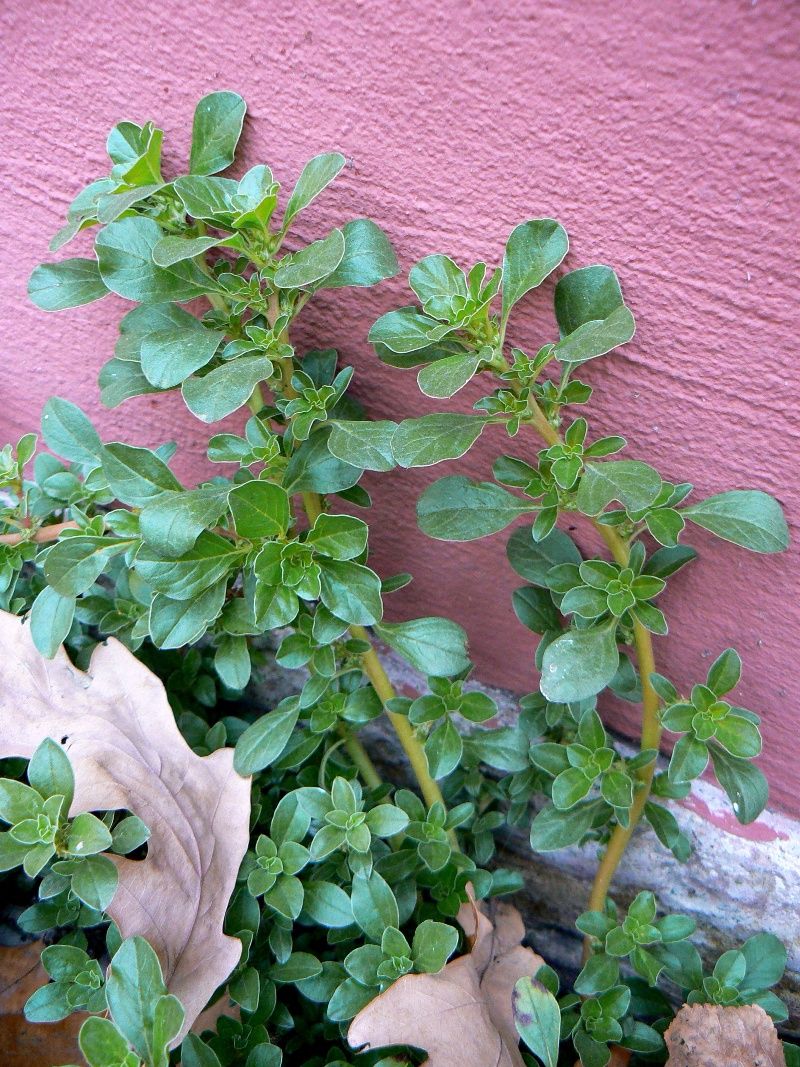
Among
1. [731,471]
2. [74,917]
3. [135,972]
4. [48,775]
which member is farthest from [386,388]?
[74,917]

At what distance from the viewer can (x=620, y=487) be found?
0.86m

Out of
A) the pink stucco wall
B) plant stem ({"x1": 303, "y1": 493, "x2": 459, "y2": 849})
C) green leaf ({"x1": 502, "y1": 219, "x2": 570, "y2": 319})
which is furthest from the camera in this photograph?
plant stem ({"x1": 303, "y1": 493, "x2": 459, "y2": 849})

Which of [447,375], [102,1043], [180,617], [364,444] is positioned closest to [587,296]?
[447,375]

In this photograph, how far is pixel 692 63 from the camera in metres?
0.73

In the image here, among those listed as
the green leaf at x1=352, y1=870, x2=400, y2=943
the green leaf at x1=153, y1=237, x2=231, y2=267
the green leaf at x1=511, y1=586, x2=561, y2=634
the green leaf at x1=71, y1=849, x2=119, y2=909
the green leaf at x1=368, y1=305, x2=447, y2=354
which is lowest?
the green leaf at x1=352, y1=870, x2=400, y2=943

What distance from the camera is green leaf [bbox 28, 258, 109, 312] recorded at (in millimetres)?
1030

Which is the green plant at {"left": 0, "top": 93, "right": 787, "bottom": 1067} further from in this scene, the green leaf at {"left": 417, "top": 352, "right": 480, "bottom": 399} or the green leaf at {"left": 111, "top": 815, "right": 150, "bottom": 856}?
the green leaf at {"left": 111, "top": 815, "right": 150, "bottom": 856}

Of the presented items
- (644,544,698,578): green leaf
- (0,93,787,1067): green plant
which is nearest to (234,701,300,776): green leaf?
(0,93,787,1067): green plant

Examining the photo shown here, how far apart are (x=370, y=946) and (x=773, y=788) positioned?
2.17 feet

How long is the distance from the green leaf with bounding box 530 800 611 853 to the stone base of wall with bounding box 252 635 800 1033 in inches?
9.4

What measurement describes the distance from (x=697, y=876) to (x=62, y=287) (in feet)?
4.33

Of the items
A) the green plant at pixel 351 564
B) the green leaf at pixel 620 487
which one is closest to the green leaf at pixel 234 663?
the green plant at pixel 351 564

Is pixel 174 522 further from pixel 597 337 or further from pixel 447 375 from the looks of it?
pixel 597 337

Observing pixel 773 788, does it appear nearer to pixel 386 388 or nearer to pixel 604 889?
pixel 604 889
